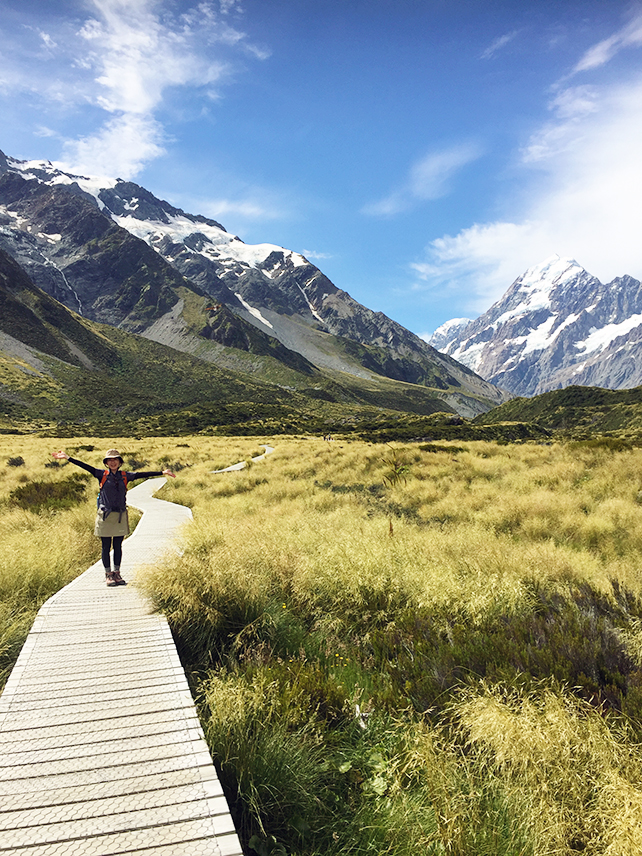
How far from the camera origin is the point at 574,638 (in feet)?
14.9

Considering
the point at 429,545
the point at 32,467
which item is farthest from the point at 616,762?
the point at 32,467

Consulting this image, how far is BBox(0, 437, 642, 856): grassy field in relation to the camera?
10.0ft

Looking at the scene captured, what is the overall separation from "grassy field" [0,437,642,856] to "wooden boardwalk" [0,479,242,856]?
38 centimetres

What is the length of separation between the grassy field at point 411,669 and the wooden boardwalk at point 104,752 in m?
0.38

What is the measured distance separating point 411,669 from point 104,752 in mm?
2999

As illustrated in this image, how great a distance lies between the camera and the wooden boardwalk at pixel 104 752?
2.50m

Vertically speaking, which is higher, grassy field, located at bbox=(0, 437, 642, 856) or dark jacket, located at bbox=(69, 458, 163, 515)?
dark jacket, located at bbox=(69, 458, 163, 515)

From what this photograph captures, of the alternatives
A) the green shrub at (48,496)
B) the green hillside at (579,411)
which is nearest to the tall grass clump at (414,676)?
the green shrub at (48,496)

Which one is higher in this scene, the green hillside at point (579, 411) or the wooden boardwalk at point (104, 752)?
the green hillside at point (579, 411)

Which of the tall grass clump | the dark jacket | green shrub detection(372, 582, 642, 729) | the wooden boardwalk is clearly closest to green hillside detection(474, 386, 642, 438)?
the tall grass clump

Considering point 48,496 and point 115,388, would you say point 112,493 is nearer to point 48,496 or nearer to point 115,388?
point 48,496

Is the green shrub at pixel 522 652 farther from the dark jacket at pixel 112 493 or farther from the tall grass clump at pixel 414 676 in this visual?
the dark jacket at pixel 112 493

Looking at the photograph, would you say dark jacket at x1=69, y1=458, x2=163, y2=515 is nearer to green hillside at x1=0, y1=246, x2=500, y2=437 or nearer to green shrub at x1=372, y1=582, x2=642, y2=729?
green shrub at x1=372, y1=582, x2=642, y2=729

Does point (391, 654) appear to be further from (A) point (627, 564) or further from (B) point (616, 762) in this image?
(A) point (627, 564)
